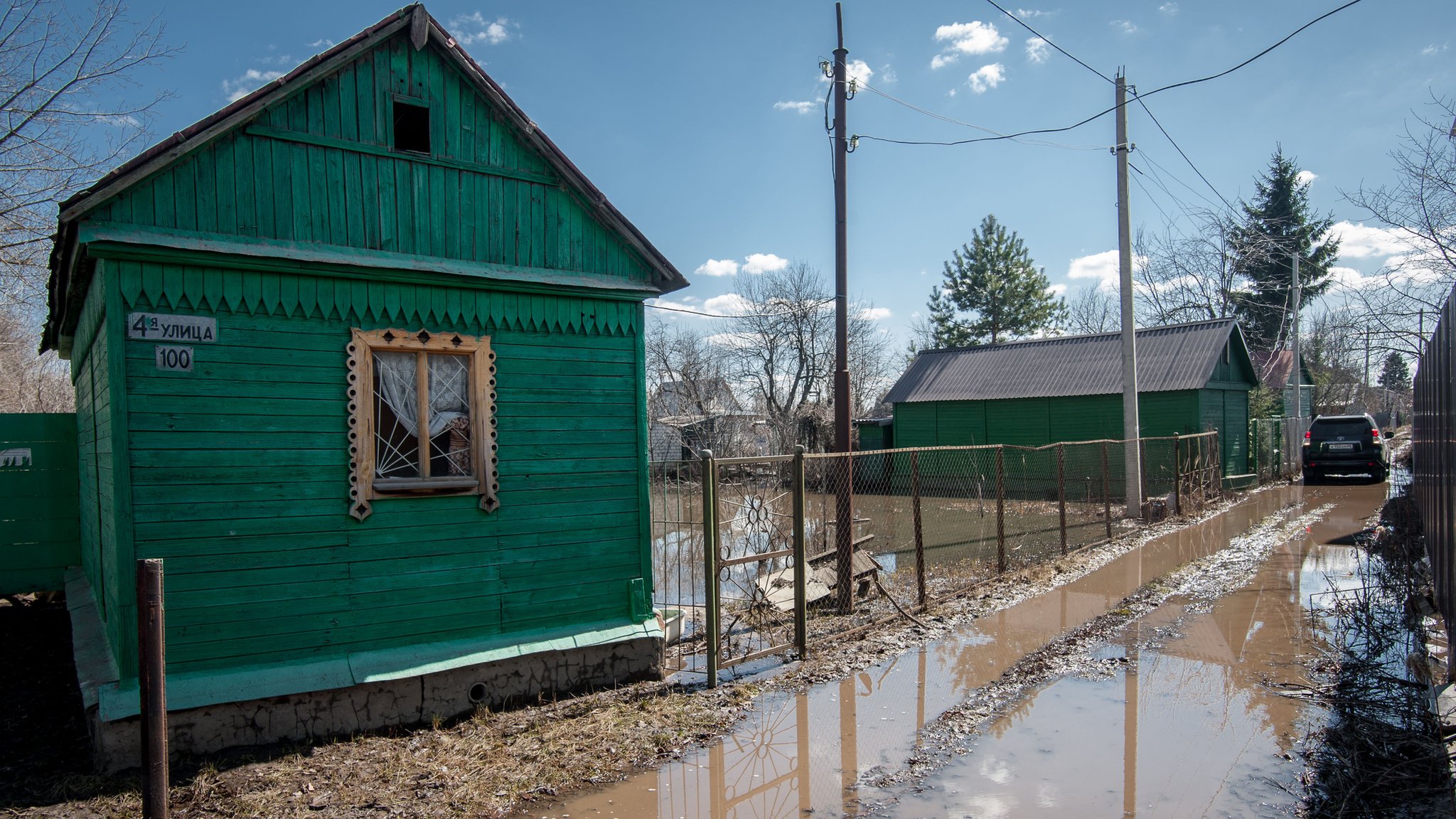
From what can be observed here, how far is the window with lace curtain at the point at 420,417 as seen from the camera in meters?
5.70

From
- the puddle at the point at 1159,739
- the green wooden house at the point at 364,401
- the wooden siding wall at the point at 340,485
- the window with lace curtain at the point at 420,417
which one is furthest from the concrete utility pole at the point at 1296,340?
the window with lace curtain at the point at 420,417

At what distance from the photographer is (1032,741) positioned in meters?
5.22

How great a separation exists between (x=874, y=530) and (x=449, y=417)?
11.5 meters

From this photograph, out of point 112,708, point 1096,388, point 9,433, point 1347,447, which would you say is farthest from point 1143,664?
point 1347,447

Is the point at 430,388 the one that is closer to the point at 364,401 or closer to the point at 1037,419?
the point at 364,401

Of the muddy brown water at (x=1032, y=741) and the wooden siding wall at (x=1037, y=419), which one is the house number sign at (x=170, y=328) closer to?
the muddy brown water at (x=1032, y=741)

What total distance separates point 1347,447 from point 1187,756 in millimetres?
21232

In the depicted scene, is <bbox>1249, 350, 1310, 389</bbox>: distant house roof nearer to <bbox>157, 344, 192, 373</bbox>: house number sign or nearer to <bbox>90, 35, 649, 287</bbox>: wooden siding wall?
<bbox>90, 35, 649, 287</bbox>: wooden siding wall

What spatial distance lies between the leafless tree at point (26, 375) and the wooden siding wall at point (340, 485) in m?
16.0

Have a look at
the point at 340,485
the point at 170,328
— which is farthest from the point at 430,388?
the point at 170,328

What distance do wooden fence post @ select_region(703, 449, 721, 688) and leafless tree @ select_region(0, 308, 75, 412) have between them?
17.8m

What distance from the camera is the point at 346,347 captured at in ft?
18.7

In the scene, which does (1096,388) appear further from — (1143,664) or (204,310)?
(204,310)

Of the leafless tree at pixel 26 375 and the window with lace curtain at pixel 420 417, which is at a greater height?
the leafless tree at pixel 26 375
